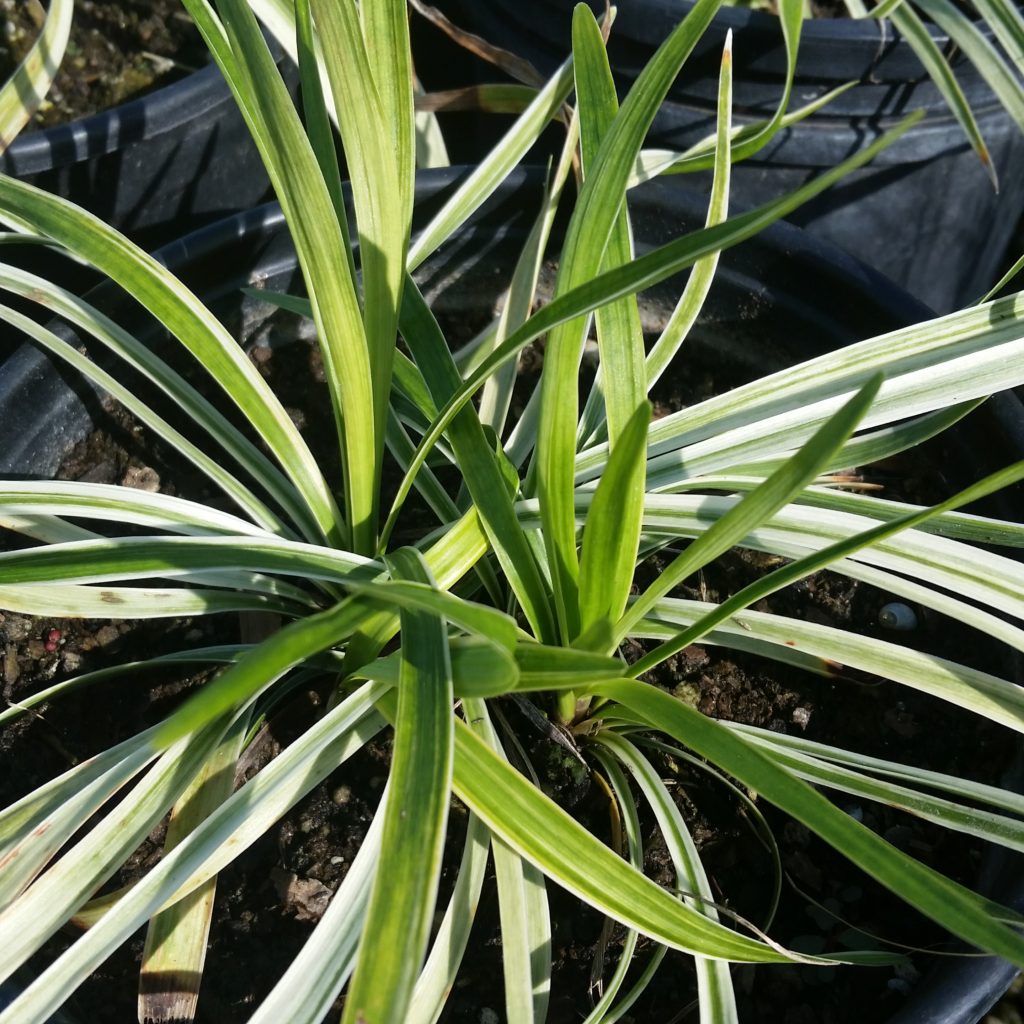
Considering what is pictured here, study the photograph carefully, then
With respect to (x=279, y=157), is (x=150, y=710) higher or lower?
lower

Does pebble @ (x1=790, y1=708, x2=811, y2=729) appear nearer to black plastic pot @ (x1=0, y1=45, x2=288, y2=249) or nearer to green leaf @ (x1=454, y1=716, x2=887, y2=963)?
green leaf @ (x1=454, y1=716, x2=887, y2=963)

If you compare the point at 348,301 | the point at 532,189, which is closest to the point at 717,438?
the point at 348,301

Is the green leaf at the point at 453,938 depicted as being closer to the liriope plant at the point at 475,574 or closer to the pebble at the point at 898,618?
the liriope plant at the point at 475,574

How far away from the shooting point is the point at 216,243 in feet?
3.18

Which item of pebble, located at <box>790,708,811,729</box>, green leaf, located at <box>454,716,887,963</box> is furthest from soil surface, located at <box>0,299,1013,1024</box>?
green leaf, located at <box>454,716,887,963</box>

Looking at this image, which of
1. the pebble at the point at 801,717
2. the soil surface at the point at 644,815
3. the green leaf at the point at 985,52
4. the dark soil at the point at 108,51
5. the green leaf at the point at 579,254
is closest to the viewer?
the green leaf at the point at 579,254

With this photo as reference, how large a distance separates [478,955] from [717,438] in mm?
442

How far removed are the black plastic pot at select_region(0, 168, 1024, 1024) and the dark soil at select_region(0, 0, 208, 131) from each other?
0.53 m

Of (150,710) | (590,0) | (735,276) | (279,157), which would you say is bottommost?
(150,710)

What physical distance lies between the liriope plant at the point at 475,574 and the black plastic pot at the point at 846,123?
49 centimetres

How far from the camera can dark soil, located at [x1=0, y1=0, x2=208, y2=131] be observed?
1337 millimetres

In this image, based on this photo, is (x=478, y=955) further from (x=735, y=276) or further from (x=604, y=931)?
(x=735, y=276)

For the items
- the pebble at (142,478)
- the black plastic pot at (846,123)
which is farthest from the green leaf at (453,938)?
the black plastic pot at (846,123)

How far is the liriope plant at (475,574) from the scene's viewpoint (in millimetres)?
536
